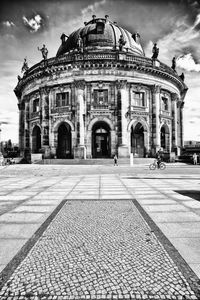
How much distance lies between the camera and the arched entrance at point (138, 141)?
27.9 meters

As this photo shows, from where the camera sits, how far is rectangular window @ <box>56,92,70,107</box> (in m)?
27.5

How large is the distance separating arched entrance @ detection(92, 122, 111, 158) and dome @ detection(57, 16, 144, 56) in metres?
11.3

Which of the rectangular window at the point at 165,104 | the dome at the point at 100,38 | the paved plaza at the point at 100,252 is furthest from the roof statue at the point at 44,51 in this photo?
the paved plaza at the point at 100,252

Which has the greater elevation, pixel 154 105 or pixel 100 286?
pixel 154 105

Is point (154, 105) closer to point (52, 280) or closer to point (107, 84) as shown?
point (107, 84)

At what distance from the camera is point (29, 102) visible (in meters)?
32.1

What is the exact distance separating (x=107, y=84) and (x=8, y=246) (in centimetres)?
2565

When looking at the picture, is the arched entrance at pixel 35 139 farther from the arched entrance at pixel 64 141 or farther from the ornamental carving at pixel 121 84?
the ornamental carving at pixel 121 84

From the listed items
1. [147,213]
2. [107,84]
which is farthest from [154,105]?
[147,213]

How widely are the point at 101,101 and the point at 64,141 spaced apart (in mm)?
8102

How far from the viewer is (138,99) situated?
1091 inches

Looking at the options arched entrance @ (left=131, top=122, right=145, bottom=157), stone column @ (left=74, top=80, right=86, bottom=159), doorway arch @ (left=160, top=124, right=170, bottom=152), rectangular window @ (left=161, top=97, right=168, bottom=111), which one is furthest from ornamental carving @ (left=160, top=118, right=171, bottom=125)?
stone column @ (left=74, top=80, right=86, bottom=159)

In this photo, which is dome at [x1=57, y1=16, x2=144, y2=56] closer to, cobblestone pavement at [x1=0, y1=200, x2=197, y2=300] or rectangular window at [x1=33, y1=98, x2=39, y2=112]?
rectangular window at [x1=33, y1=98, x2=39, y2=112]

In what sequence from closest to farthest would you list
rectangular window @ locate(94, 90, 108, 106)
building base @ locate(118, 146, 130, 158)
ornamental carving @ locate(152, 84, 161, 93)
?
building base @ locate(118, 146, 130, 158)
rectangular window @ locate(94, 90, 108, 106)
ornamental carving @ locate(152, 84, 161, 93)
